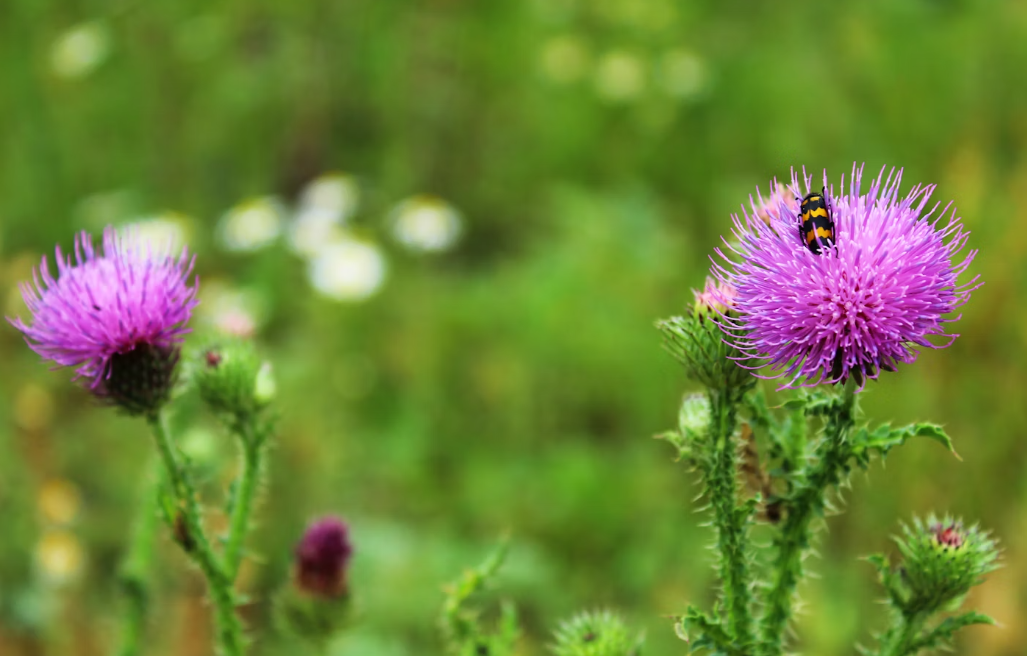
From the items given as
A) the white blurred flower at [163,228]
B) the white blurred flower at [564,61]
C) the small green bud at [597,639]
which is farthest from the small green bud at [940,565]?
the white blurred flower at [564,61]

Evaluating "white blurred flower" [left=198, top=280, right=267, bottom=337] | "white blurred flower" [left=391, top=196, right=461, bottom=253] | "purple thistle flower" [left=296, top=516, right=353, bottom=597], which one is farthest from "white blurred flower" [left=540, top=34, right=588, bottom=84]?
"purple thistle flower" [left=296, top=516, right=353, bottom=597]

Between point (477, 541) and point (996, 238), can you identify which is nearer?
point (477, 541)

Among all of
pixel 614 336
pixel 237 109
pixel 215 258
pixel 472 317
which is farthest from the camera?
pixel 237 109

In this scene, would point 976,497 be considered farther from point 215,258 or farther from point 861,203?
point 215,258

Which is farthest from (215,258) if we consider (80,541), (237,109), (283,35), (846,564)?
(846,564)

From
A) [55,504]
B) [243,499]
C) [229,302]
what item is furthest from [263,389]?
[229,302]
